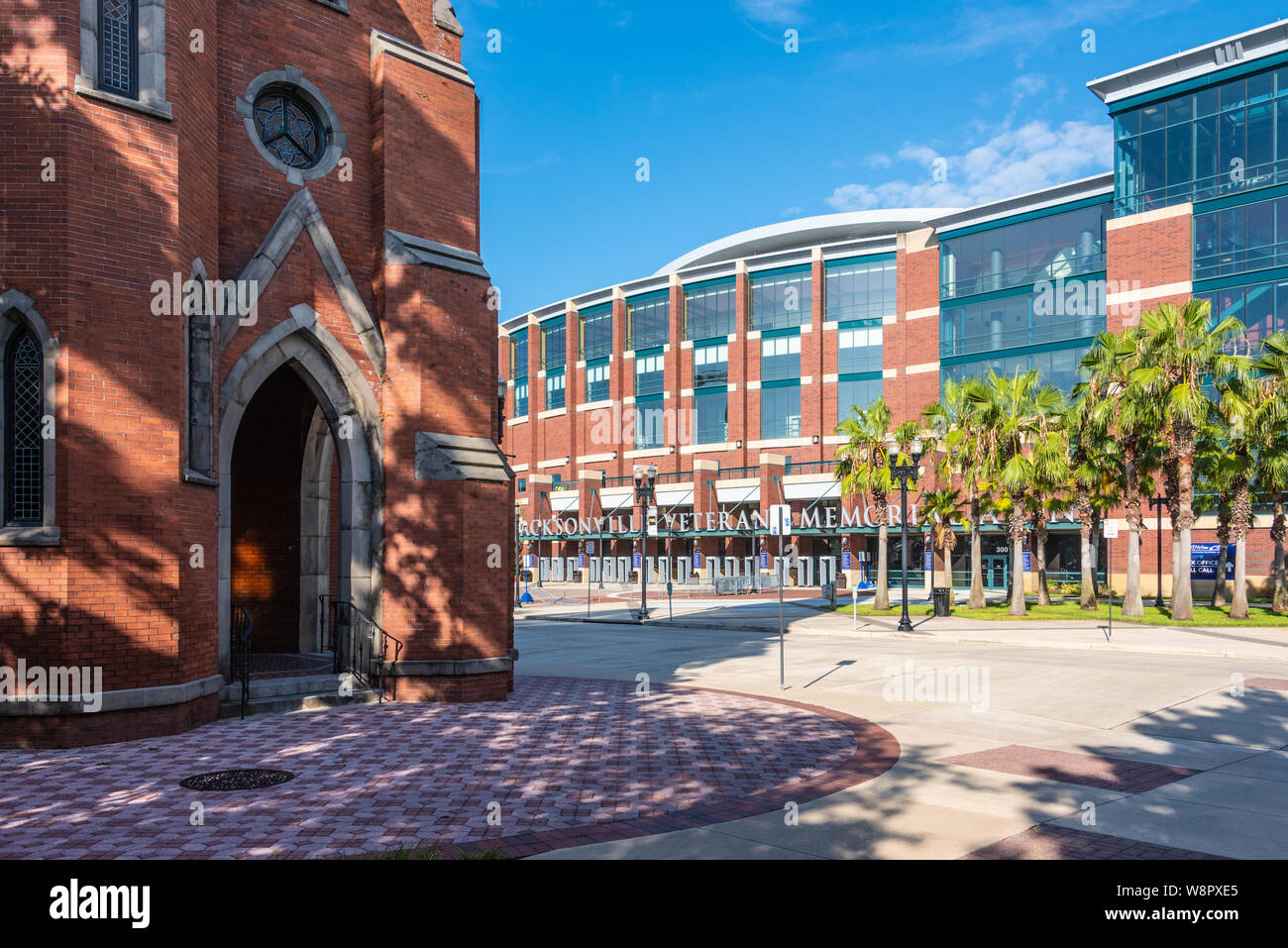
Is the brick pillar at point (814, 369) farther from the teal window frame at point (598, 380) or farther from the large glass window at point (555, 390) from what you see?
the large glass window at point (555, 390)

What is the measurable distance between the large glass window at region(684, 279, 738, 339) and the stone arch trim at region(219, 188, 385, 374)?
52291mm

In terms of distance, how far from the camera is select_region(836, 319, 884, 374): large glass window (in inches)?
2303

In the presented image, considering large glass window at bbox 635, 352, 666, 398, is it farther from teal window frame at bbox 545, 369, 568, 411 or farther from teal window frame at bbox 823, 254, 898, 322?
teal window frame at bbox 823, 254, 898, 322

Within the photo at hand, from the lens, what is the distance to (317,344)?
1341 centimetres

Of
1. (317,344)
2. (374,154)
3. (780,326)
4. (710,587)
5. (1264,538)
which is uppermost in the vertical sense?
(780,326)

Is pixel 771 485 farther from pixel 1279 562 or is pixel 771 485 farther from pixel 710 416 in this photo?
pixel 1279 562

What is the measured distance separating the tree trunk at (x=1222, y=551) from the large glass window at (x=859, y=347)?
24.2 m

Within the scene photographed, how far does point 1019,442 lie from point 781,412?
30.2 metres

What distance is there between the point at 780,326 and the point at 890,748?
54.5 m

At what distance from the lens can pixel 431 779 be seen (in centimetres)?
866

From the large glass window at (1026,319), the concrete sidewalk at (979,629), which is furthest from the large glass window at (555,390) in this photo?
the concrete sidewalk at (979,629)

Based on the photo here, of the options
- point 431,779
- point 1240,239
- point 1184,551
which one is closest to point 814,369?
point 1240,239
